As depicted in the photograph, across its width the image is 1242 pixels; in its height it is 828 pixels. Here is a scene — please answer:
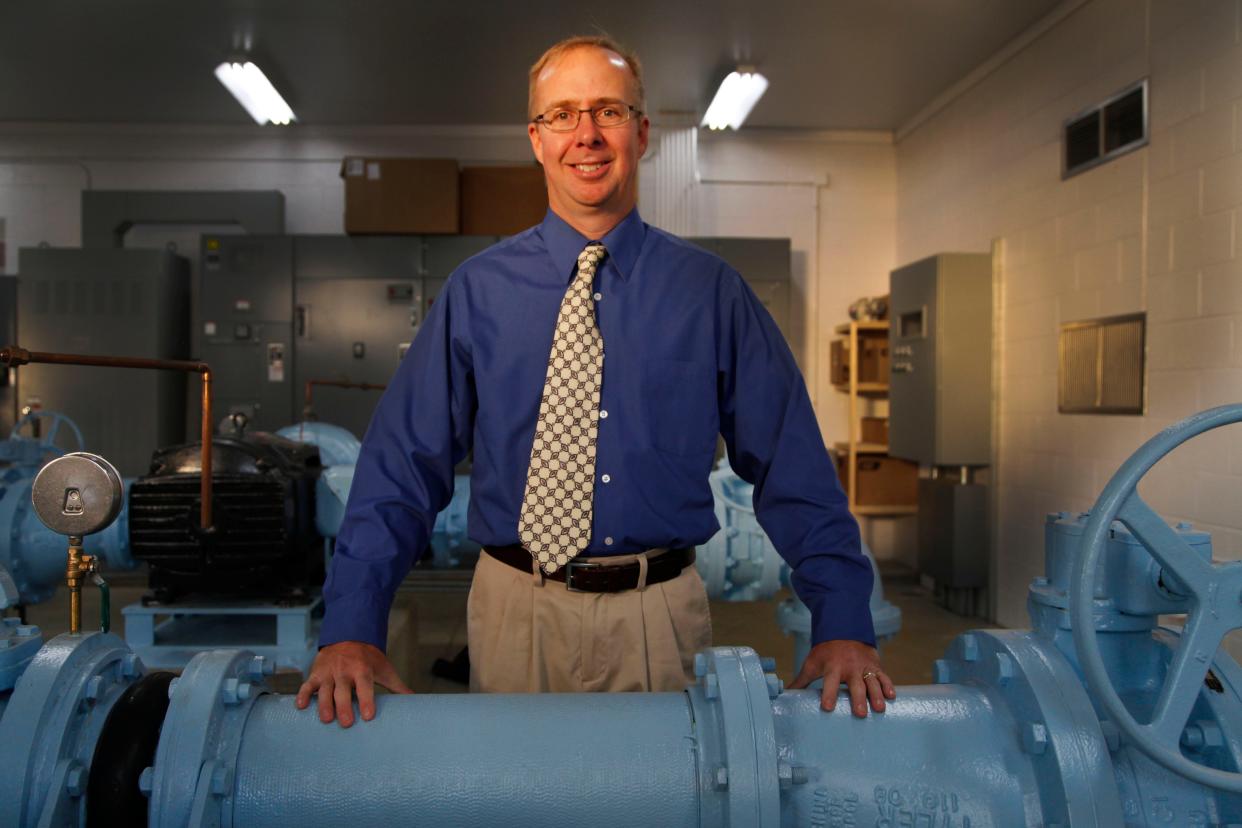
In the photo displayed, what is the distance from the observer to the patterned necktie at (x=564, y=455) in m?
1.22

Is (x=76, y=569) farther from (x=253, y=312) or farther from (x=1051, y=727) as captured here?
(x=253, y=312)

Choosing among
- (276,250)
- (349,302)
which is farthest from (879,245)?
(276,250)

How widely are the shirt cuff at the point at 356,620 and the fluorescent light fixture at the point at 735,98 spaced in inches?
175

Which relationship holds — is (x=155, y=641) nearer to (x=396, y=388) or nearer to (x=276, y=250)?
(x=396, y=388)

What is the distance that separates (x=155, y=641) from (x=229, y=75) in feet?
11.3

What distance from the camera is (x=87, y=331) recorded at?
18.2 ft

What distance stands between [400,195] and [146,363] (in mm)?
3950

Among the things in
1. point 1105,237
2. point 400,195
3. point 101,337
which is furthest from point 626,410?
point 101,337

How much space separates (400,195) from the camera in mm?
5543

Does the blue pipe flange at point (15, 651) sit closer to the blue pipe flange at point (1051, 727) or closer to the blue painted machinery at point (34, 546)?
the blue pipe flange at point (1051, 727)

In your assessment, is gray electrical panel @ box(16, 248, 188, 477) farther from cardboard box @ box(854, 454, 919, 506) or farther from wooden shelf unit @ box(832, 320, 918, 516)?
cardboard box @ box(854, 454, 919, 506)

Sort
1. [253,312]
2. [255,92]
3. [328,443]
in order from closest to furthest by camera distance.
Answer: [328,443]
[255,92]
[253,312]

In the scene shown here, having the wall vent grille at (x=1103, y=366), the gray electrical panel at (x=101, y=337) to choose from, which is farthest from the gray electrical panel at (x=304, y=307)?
the wall vent grille at (x=1103, y=366)

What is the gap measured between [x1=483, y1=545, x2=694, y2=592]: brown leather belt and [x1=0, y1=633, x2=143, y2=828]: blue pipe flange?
0.54 meters
